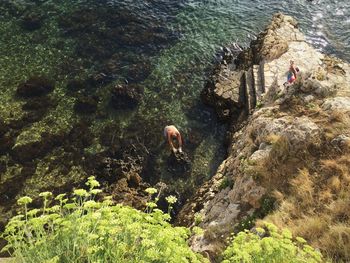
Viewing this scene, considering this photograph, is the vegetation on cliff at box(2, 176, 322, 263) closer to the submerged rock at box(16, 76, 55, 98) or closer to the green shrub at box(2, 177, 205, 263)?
the green shrub at box(2, 177, 205, 263)

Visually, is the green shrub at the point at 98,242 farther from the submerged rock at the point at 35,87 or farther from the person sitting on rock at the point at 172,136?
the submerged rock at the point at 35,87

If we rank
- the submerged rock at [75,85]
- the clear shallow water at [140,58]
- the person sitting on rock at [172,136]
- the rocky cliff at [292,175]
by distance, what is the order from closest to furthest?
the rocky cliff at [292,175]
the person sitting on rock at [172,136]
the clear shallow water at [140,58]
the submerged rock at [75,85]

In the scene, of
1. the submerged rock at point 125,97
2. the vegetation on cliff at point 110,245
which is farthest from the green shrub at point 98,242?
the submerged rock at point 125,97

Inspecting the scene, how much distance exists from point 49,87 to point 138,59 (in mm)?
6657

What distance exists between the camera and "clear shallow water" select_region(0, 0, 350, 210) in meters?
22.1

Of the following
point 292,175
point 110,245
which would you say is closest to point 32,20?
point 292,175

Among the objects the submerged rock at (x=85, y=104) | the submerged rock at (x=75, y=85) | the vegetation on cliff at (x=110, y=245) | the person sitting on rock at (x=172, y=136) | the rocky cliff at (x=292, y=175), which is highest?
the vegetation on cliff at (x=110, y=245)

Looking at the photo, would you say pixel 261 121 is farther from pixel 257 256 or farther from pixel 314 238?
pixel 257 256

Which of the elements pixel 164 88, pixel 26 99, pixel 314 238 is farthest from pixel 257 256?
pixel 26 99

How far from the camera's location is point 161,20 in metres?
31.5

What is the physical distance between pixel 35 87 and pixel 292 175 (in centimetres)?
1781

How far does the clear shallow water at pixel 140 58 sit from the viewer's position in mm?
22078

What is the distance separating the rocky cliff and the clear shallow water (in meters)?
3.92

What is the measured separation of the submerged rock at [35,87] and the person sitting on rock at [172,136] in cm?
873
